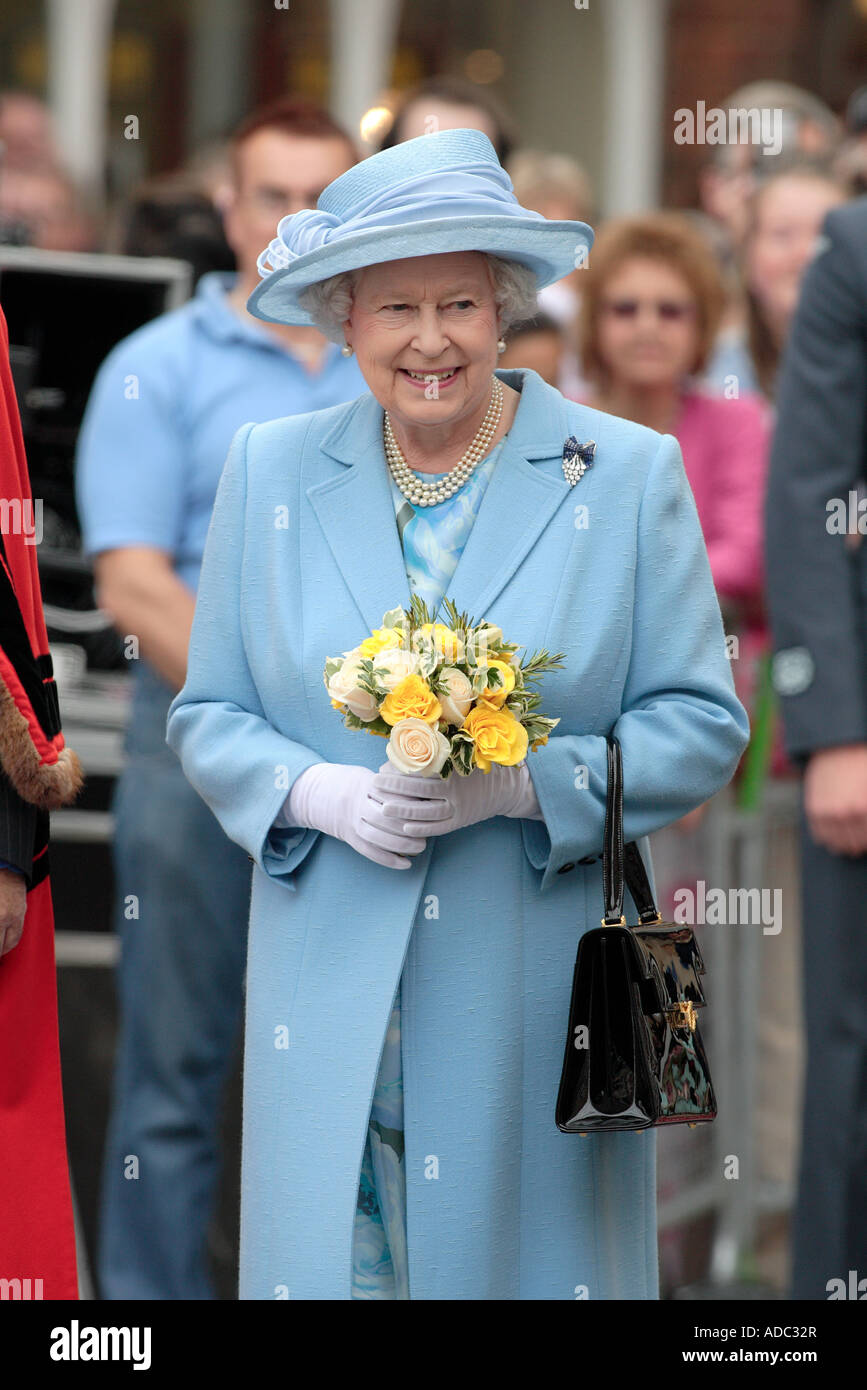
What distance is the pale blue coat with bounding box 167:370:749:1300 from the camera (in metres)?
Answer: 2.49

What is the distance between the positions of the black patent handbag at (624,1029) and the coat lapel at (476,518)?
295 mm

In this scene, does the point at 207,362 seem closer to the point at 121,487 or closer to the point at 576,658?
the point at 121,487

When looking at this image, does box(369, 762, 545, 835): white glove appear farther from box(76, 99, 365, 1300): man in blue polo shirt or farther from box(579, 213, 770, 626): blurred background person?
box(579, 213, 770, 626): blurred background person

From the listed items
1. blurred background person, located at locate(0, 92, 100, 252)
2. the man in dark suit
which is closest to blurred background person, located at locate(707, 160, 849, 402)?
the man in dark suit

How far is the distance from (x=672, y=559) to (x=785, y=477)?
1.21 metres

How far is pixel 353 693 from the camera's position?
228 centimetres

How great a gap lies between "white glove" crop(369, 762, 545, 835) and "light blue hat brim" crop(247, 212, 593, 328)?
2.14ft

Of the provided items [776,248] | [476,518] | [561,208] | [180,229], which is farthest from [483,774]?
[561,208]

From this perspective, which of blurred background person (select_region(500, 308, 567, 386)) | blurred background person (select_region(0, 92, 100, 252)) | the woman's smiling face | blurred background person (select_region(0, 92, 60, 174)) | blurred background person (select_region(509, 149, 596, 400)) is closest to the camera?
the woman's smiling face

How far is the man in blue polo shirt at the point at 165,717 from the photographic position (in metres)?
3.90

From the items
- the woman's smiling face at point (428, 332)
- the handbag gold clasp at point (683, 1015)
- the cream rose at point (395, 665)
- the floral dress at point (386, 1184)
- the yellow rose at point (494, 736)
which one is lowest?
the floral dress at point (386, 1184)

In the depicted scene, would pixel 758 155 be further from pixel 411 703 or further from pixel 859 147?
pixel 411 703

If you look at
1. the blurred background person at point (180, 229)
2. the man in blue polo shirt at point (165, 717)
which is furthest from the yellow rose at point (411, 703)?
the blurred background person at point (180, 229)

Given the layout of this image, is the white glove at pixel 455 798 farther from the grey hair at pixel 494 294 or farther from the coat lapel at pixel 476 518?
the grey hair at pixel 494 294
